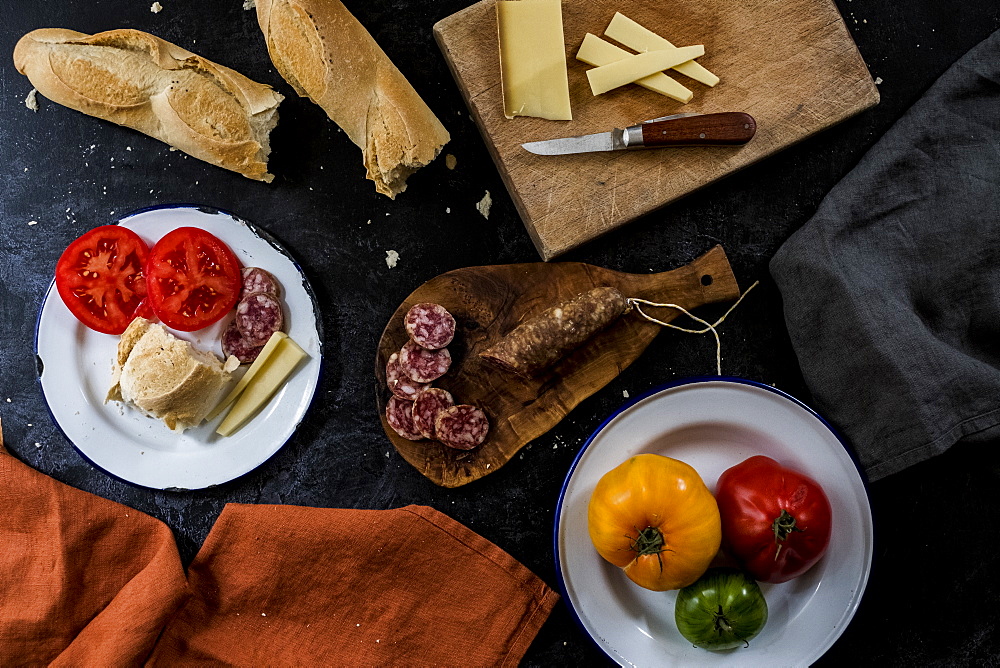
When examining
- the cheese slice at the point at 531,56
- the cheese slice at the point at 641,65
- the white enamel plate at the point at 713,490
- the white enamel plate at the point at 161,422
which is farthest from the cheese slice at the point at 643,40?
the white enamel plate at the point at 161,422

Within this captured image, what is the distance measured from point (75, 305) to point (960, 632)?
2.33m

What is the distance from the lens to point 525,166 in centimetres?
161

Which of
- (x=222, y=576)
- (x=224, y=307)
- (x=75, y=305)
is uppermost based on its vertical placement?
(x=75, y=305)

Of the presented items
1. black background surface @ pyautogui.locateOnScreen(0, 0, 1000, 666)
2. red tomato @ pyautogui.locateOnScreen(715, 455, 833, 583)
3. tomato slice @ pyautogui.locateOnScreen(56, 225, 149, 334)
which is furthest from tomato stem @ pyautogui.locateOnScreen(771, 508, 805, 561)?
tomato slice @ pyautogui.locateOnScreen(56, 225, 149, 334)

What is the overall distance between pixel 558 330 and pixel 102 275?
3.67ft

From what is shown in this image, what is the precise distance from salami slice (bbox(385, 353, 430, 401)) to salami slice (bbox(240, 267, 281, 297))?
35 cm

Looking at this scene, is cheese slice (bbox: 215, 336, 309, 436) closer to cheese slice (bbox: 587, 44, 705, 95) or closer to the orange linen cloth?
the orange linen cloth

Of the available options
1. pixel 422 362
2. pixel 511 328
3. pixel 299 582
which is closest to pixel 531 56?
pixel 511 328

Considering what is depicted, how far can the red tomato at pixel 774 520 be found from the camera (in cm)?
143

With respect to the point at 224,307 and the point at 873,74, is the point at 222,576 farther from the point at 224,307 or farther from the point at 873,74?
the point at 873,74

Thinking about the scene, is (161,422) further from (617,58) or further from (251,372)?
(617,58)

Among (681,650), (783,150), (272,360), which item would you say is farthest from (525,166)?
(681,650)

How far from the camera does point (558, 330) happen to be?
5.00ft

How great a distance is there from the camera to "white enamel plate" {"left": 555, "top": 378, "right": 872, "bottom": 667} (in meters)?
1.56
